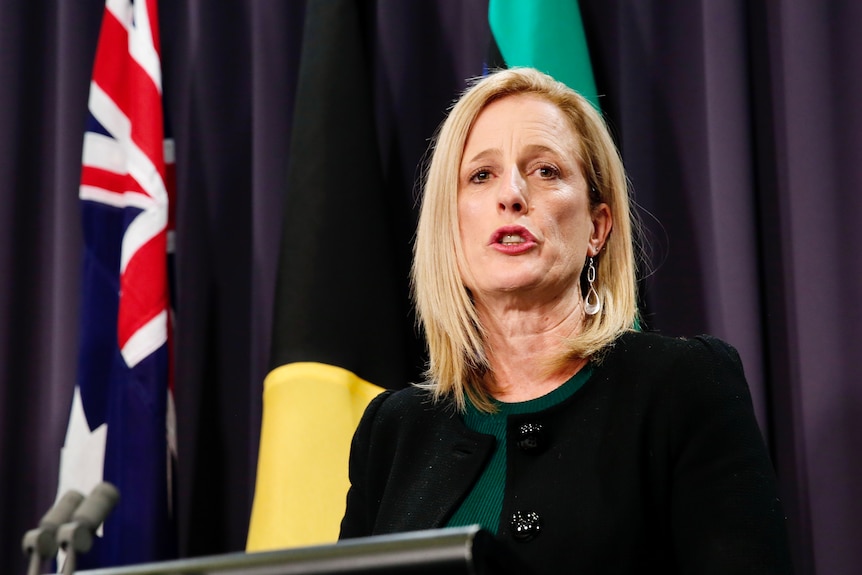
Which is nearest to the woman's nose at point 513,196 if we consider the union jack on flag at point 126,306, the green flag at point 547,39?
the green flag at point 547,39

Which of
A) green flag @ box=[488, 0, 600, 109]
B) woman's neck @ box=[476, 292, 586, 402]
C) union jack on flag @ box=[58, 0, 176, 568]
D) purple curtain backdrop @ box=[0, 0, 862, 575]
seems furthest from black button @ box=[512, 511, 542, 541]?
union jack on flag @ box=[58, 0, 176, 568]

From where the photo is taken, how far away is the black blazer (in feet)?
4.40

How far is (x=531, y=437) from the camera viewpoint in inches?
59.8

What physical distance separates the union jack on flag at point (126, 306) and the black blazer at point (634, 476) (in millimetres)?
1020

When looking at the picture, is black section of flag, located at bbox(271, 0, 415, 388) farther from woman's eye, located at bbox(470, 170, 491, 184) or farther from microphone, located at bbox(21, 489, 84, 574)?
microphone, located at bbox(21, 489, 84, 574)

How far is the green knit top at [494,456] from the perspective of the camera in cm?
148

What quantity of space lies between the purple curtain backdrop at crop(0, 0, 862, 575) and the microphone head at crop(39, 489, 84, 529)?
1.36 metres

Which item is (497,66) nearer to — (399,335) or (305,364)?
(399,335)

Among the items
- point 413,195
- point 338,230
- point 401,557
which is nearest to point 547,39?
point 413,195

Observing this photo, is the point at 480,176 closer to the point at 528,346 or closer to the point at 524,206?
the point at 524,206

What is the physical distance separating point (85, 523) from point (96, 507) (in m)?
0.03

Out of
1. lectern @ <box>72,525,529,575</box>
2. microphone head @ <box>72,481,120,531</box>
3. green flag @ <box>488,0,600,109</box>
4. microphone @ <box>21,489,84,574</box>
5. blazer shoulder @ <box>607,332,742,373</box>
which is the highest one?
green flag @ <box>488,0,600,109</box>

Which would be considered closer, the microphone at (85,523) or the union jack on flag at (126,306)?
the microphone at (85,523)

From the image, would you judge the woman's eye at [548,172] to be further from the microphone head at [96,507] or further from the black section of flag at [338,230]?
the microphone head at [96,507]
